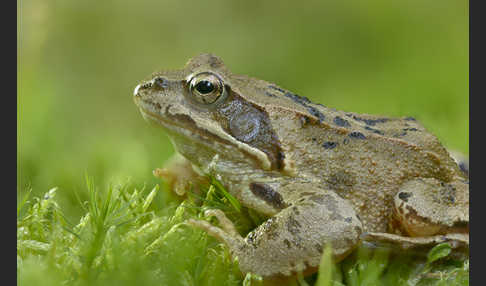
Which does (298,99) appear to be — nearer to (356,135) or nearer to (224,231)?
(356,135)

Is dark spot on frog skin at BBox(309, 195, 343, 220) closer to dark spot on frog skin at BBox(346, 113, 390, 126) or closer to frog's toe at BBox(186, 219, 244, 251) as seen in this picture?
frog's toe at BBox(186, 219, 244, 251)

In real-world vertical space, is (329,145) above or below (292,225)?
above

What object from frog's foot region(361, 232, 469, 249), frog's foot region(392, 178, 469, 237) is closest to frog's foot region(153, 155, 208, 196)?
frog's foot region(361, 232, 469, 249)

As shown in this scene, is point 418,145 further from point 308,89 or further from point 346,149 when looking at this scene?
point 308,89

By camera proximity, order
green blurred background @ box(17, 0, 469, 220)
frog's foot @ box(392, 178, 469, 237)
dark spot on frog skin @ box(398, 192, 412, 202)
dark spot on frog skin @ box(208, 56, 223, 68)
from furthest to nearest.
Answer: green blurred background @ box(17, 0, 469, 220)
dark spot on frog skin @ box(208, 56, 223, 68)
dark spot on frog skin @ box(398, 192, 412, 202)
frog's foot @ box(392, 178, 469, 237)

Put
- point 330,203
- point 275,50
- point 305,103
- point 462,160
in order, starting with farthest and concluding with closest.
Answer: point 275,50 → point 462,160 → point 305,103 → point 330,203

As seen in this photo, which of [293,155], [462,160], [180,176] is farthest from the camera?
[462,160]

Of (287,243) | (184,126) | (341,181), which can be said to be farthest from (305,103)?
(287,243)
